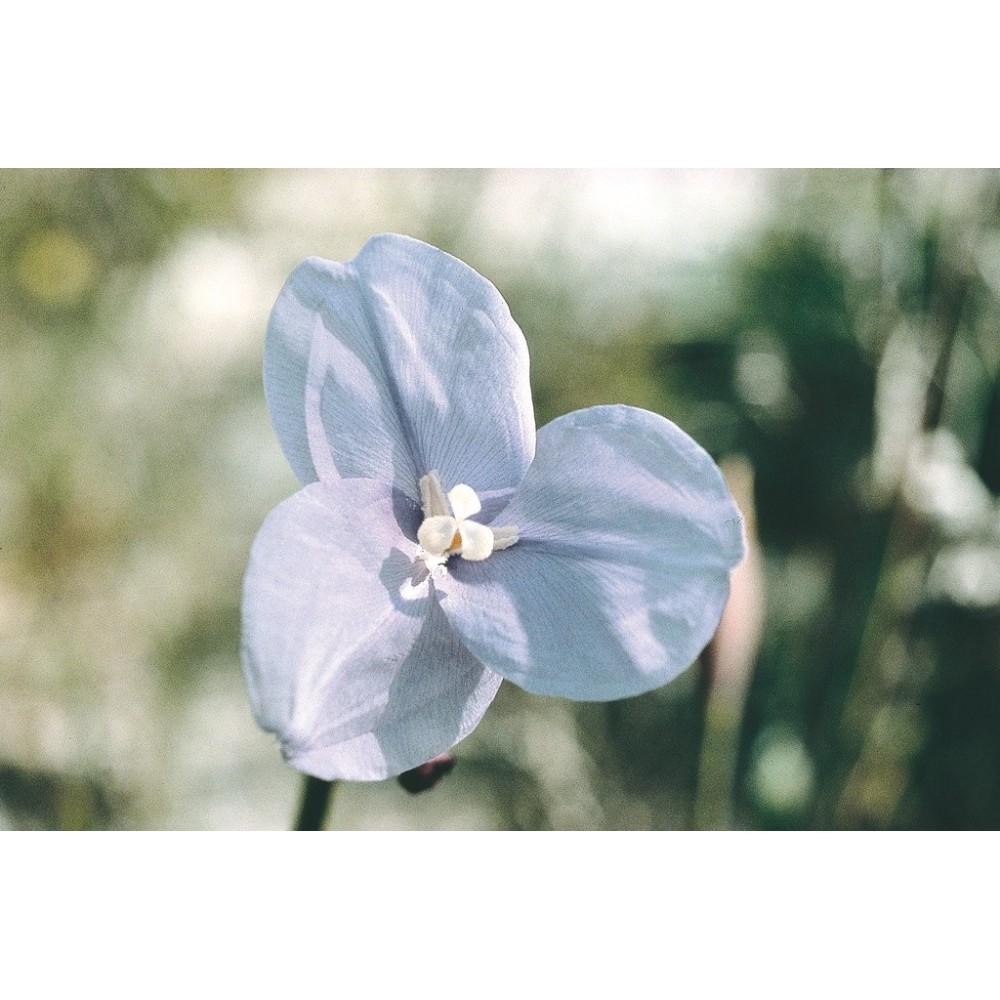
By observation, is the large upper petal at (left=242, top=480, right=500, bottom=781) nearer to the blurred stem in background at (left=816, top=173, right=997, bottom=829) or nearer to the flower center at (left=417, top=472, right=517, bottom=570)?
the flower center at (left=417, top=472, right=517, bottom=570)

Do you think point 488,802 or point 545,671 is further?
point 488,802

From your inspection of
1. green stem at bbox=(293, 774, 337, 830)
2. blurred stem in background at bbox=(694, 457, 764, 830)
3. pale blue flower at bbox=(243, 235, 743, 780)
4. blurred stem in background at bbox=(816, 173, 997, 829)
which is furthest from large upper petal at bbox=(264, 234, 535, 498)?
blurred stem in background at bbox=(816, 173, 997, 829)

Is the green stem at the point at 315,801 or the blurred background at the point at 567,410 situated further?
the blurred background at the point at 567,410

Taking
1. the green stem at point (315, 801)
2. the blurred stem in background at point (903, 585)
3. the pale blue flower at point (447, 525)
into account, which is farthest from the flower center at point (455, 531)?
the blurred stem in background at point (903, 585)

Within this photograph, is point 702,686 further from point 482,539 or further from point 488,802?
point 482,539

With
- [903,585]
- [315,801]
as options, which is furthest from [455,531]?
[903,585]


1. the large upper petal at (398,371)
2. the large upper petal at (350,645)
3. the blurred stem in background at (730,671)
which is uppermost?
the large upper petal at (398,371)

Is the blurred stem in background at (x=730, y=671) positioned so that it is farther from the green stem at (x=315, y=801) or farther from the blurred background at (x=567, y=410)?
the green stem at (x=315, y=801)
